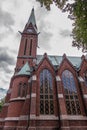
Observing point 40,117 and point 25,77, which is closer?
point 40,117

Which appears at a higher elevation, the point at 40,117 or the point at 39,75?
the point at 39,75

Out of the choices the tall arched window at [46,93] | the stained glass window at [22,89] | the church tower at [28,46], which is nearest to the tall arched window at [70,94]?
the tall arched window at [46,93]

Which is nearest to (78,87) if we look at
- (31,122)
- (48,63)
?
(48,63)

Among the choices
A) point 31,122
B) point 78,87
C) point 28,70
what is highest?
point 28,70

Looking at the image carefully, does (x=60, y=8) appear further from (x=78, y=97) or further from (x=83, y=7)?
(x=78, y=97)

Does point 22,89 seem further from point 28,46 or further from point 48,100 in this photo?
point 28,46

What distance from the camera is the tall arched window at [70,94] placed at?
18719mm

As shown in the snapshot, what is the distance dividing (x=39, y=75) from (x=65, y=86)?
15.5 ft

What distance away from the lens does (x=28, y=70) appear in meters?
23.2

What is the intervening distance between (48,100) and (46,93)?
119cm

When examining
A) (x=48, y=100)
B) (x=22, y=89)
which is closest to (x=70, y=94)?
(x=48, y=100)

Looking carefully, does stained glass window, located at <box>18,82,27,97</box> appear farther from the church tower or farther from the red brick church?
the church tower

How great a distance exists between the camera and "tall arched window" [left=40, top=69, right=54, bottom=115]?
18177 mm

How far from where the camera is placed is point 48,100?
19.0 metres
